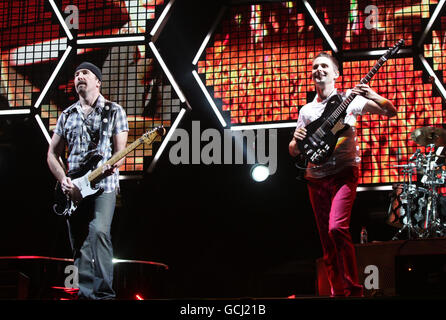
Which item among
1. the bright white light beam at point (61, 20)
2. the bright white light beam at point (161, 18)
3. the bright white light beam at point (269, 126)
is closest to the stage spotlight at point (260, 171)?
the bright white light beam at point (269, 126)

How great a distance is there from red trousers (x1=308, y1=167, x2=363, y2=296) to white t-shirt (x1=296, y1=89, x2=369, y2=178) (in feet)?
0.13

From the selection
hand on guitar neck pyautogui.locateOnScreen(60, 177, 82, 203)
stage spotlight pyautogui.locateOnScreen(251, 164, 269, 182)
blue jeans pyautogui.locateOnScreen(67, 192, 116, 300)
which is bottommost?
blue jeans pyautogui.locateOnScreen(67, 192, 116, 300)

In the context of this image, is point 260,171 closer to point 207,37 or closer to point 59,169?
point 207,37

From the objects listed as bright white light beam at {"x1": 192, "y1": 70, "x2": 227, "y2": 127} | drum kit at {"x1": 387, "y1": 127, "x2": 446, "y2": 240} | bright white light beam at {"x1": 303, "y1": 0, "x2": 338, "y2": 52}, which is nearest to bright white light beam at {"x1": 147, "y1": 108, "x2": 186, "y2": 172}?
bright white light beam at {"x1": 192, "y1": 70, "x2": 227, "y2": 127}

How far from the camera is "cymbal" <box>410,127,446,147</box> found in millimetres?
5391

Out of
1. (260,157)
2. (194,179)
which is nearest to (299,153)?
(260,157)

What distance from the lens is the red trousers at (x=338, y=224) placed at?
3.92 metres

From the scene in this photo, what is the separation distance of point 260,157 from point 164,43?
1.39 metres

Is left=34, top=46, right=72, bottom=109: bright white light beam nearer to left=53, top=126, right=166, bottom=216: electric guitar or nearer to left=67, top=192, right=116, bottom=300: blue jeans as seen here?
left=53, top=126, right=166, bottom=216: electric guitar

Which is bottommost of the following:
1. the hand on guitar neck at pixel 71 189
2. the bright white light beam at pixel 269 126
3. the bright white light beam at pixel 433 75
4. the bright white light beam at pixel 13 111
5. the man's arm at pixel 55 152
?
the hand on guitar neck at pixel 71 189

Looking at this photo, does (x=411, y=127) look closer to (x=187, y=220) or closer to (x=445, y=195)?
(x=445, y=195)

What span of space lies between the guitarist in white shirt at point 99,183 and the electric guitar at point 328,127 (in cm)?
136

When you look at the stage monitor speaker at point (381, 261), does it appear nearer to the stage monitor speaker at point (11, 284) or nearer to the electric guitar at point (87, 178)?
the electric guitar at point (87, 178)

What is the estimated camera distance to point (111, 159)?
477 cm
